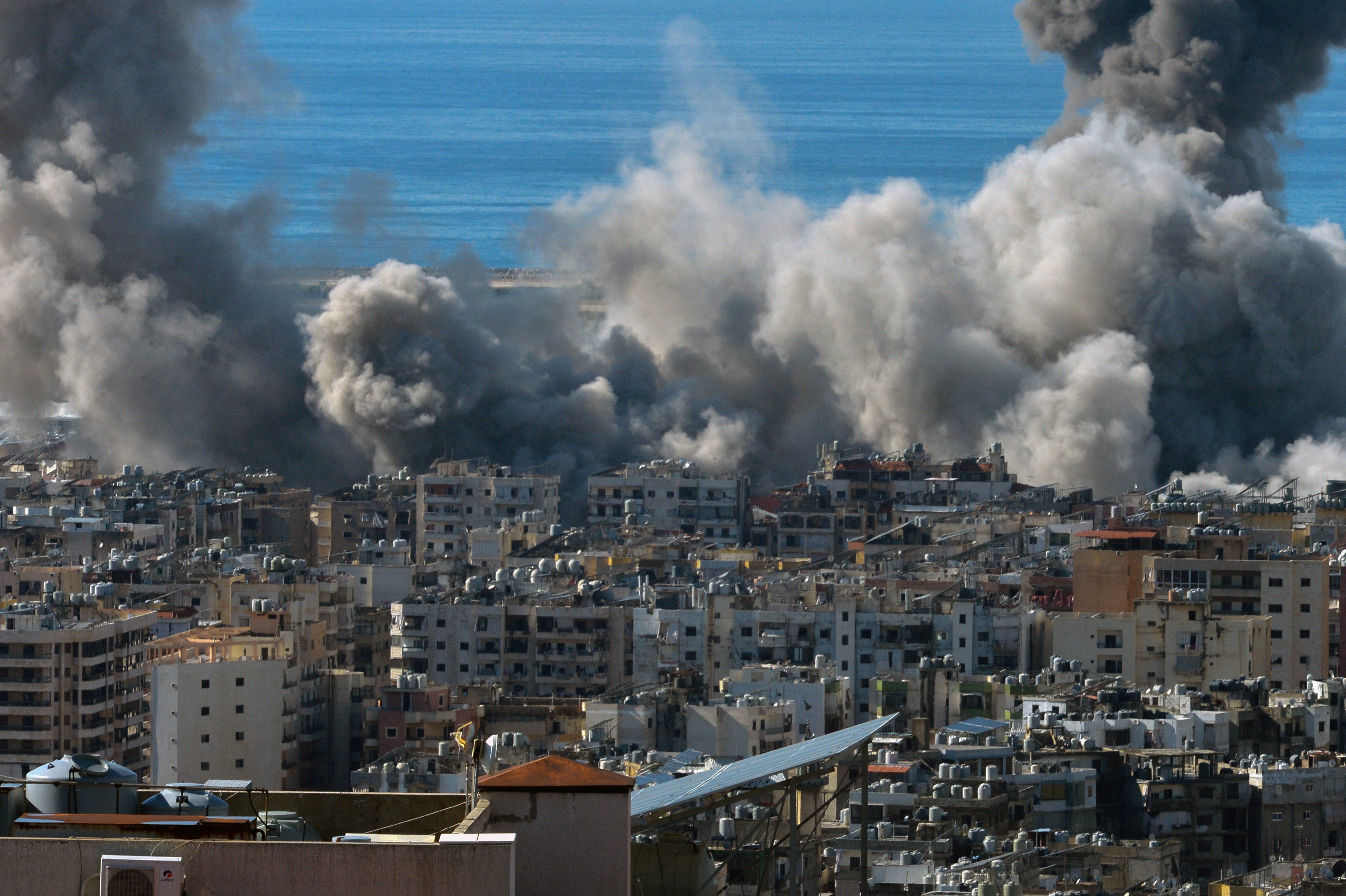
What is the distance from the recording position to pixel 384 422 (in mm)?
65812

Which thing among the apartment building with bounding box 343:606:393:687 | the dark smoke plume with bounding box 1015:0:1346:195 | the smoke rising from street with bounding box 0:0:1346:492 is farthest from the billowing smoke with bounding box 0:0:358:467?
the apartment building with bounding box 343:606:393:687

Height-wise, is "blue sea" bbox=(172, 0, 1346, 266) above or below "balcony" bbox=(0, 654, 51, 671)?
above

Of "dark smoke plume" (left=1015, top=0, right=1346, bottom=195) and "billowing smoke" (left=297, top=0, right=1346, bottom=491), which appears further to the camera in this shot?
"dark smoke plume" (left=1015, top=0, right=1346, bottom=195)

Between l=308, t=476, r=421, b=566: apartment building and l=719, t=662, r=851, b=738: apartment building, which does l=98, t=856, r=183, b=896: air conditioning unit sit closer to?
l=719, t=662, r=851, b=738: apartment building

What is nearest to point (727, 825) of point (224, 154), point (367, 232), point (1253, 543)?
point (1253, 543)

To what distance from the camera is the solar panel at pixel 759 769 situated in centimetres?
998

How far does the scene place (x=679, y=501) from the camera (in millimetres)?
60062

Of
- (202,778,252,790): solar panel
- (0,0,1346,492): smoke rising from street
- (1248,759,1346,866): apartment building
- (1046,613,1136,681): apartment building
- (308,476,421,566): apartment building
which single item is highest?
(0,0,1346,492): smoke rising from street

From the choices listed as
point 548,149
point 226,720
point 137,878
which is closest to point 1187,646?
point 226,720

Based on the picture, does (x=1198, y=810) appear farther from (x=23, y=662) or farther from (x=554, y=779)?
(x=554, y=779)

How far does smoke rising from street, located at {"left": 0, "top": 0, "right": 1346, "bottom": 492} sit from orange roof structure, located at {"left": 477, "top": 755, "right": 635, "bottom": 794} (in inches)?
2156

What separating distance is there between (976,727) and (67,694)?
947 cm

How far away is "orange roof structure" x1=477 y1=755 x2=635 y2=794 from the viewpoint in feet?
28.6

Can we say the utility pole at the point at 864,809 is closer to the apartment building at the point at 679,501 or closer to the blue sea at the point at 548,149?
the apartment building at the point at 679,501
